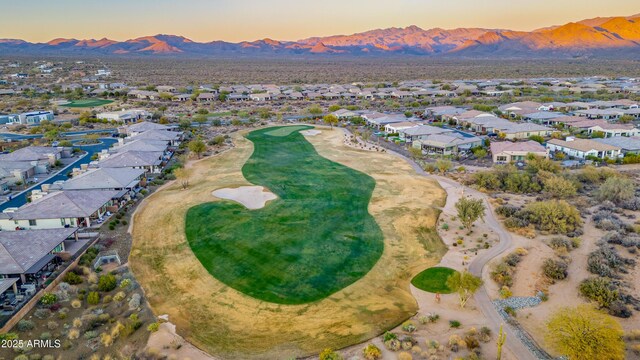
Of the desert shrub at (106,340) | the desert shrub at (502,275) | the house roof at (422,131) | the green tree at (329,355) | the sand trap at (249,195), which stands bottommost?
the desert shrub at (106,340)

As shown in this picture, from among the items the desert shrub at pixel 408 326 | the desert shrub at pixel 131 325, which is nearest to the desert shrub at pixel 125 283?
the desert shrub at pixel 131 325

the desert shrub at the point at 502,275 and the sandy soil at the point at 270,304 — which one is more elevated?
the desert shrub at the point at 502,275

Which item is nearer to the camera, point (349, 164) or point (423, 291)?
point (423, 291)

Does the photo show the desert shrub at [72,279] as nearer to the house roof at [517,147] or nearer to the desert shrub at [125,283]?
the desert shrub at [125,283]

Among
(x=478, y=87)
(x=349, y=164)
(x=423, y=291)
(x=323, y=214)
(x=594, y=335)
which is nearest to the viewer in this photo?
(x=594, y=335)

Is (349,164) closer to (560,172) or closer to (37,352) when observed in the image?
(560,172)

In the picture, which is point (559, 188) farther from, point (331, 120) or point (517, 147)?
point (331, 120)

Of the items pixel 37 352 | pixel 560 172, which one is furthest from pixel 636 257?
pixel 37 352
